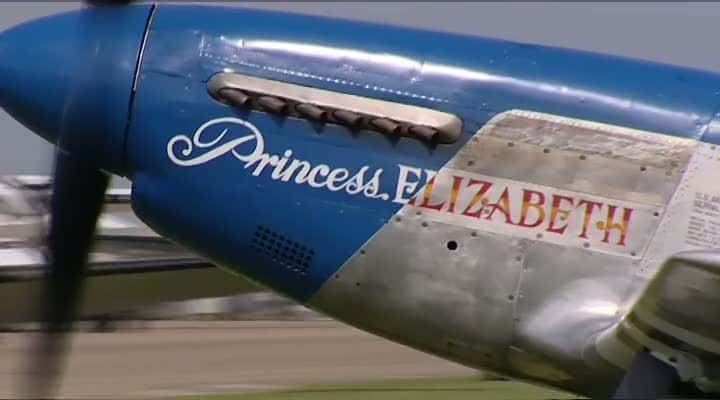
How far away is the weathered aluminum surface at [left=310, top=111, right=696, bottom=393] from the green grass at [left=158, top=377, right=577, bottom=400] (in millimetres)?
3757

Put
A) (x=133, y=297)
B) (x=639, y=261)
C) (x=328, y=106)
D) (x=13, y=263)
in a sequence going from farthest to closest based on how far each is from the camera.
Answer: (x=133, y=297) → (x=13, y=263) → (x=328, y=106) → (x=639, y=261)

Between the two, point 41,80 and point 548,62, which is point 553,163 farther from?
point 41,80

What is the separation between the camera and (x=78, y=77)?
23.9ft

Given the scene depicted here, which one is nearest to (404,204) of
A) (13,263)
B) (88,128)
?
(88,128)

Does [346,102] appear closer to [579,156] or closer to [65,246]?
[579,156]

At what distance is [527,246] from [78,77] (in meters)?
2.51

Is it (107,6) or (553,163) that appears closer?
(553,163)

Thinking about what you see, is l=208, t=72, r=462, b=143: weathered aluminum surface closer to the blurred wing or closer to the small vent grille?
the small vent grille

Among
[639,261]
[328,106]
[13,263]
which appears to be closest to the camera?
[639,261]

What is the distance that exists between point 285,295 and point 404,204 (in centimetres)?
89

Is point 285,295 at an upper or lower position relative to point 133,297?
upper

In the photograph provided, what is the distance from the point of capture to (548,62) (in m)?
7.11

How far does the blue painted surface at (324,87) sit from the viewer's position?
698cm

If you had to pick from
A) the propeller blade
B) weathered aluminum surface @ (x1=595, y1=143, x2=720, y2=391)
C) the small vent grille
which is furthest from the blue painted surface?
weathered aluminum surface @ (x1=595, y1=143, x2=720, y2=391)
